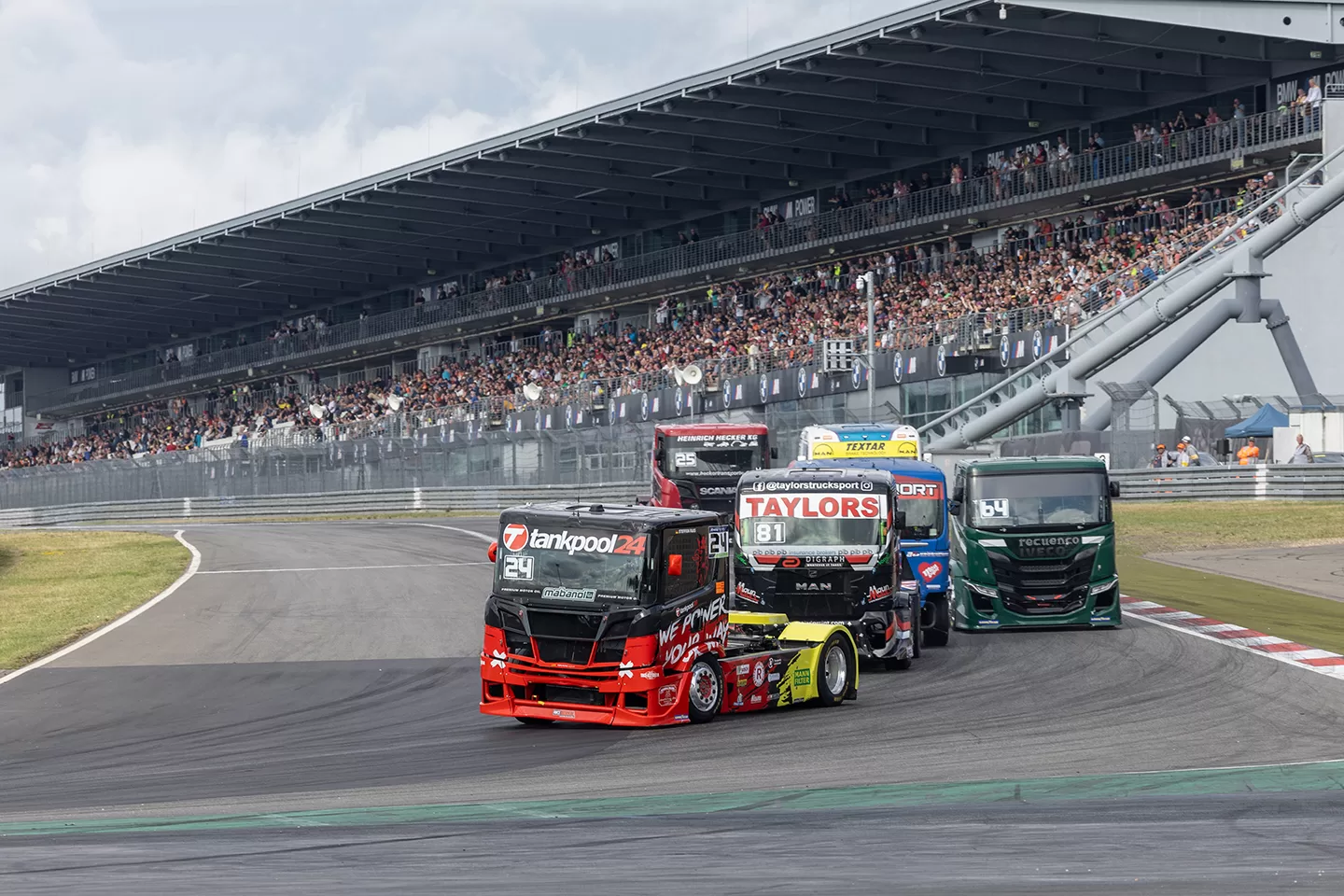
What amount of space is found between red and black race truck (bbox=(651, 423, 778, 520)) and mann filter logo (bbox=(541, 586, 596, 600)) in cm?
1862

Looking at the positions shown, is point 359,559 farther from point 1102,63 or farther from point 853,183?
point 853,183

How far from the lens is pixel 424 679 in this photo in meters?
16.6

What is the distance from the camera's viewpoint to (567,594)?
13.0m

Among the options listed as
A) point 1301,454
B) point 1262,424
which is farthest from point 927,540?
point 1262,424

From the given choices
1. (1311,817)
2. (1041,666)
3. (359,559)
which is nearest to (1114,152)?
(359,559)

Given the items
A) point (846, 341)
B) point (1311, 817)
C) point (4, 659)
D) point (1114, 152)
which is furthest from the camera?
point (1114, 152)

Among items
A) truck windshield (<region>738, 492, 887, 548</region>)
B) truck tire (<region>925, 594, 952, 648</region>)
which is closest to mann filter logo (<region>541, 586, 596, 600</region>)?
truck windshield (<region>738, 492, 887, 548</region>)

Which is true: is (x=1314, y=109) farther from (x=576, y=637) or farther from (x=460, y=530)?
(x=576, y=637)

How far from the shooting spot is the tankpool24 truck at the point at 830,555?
1623 centimetres

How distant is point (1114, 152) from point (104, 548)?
31904mm

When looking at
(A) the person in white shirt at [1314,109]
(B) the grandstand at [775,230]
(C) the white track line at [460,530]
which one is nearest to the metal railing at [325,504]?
(C) the white track line at [460,530]

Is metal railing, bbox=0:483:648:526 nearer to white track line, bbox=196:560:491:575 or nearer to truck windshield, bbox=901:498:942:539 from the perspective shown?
white track line, bbox=196:560:491:575

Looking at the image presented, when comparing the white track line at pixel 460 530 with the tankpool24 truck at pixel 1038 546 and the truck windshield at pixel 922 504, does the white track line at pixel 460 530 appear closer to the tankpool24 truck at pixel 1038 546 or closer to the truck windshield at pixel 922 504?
the tankpool24 truck at pixel 1038 546

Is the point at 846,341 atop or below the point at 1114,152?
below
